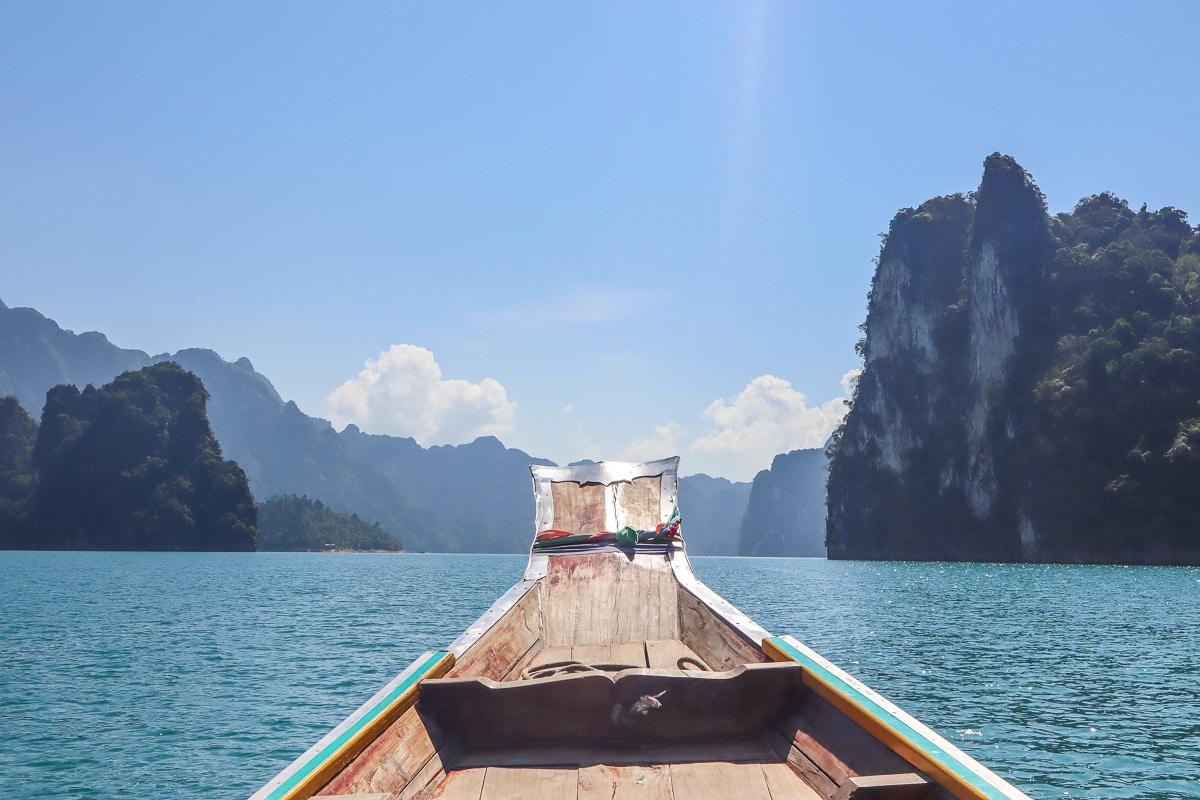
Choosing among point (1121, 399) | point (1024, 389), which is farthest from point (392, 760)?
point (1024, 389)

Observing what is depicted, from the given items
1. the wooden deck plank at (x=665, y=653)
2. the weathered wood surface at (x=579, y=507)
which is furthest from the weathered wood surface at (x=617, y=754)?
the weathered wood surface at (x=579, y=507)

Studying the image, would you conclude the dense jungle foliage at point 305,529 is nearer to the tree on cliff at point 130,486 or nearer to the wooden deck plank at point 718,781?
the tree on cliff at point 130,486

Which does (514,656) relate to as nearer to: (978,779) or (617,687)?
(617,687)

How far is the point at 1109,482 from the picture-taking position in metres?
61.2

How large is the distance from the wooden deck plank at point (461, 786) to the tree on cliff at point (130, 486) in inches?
4078

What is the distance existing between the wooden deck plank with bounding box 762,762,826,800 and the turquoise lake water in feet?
17.0

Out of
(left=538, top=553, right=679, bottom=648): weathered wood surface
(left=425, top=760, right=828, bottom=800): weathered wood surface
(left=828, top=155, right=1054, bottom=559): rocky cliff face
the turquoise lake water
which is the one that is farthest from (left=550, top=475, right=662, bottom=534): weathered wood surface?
(left=828, top=155, right=1054, bottom=559): rocky cliff face

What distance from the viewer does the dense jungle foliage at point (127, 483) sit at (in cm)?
9756

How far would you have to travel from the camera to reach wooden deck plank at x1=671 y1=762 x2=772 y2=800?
12.6ft

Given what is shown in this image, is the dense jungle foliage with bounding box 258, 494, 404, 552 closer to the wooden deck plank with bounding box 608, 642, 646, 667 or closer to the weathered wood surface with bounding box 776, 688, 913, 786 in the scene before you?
the wooden deck plank with bounding box 608, 642, 646, 667

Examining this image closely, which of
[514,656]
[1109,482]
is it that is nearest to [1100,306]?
[1109,482]

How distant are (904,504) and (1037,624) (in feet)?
213

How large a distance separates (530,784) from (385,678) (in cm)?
1094

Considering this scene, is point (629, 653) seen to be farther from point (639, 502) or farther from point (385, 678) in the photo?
point (385, 678)
